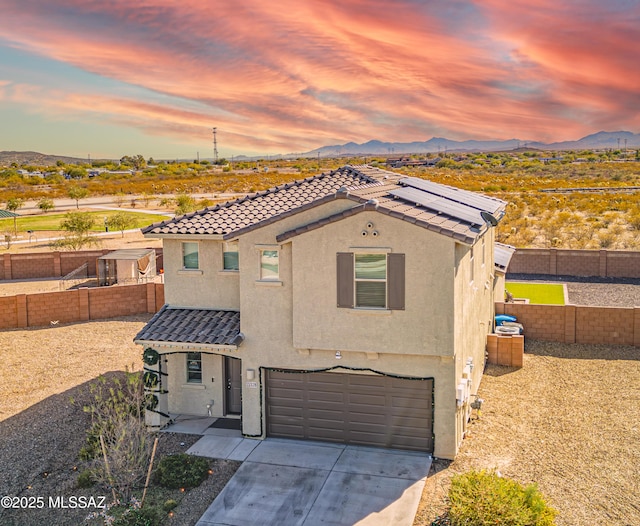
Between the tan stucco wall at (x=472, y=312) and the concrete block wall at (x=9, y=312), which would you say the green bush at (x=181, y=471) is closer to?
the tan stucco wall at (x=472, y=312)

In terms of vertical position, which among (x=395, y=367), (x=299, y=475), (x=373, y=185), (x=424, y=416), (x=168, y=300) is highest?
(x=373, y=185)

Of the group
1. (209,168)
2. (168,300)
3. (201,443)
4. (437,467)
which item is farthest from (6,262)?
(209,168)

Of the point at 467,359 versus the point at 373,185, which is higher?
the point at 373,185

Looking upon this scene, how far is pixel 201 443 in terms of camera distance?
16.4 meters

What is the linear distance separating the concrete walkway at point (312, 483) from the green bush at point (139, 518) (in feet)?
2.93

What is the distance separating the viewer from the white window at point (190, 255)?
60.5ft

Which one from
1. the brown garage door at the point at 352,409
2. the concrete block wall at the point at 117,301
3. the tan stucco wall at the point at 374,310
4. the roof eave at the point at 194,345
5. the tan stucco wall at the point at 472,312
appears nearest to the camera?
the tan stucco wall at the point at 374,310

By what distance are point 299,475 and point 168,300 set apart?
6652mm

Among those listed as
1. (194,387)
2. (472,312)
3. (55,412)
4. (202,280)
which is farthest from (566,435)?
(55,412)

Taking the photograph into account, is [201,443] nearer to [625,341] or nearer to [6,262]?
[625,341]

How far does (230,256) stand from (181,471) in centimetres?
602

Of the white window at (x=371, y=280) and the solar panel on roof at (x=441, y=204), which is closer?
the white window at (x=371, y=280)

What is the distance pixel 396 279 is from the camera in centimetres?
1490

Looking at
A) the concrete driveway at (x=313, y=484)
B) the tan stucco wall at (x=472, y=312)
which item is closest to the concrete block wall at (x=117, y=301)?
the concrete driveway at (x=313, y=484)
